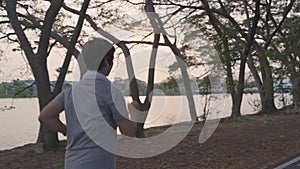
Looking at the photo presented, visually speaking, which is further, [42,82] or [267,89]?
[267,89]

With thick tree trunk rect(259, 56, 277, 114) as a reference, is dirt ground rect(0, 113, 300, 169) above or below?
below

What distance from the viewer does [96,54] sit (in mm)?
2566

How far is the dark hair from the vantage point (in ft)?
8.42

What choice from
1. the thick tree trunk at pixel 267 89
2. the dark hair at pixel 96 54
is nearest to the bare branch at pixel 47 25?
the dark hair at pixel 96 54

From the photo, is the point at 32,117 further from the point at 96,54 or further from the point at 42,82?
the point at 96,54

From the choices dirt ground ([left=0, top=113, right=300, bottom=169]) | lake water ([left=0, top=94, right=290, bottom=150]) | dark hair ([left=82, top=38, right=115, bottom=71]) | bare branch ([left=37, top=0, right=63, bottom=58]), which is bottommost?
dirt ground ([left=0, top=113, right=300, bottom=169])

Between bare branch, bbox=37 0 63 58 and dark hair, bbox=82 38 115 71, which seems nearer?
dark hair, bbox=82 38 115 71

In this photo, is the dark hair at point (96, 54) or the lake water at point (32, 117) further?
the lake water at point (32, 117)

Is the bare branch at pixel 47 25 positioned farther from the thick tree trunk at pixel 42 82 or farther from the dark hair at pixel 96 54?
the dark hair at pixel 96 54

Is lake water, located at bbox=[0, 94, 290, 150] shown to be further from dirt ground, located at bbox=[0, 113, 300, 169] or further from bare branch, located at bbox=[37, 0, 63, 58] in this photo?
bare branch, located at bbox=[37, 0, 63, 58]

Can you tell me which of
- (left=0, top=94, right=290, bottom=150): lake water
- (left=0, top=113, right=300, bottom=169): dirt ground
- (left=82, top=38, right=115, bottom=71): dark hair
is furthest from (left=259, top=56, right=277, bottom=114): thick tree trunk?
(left=82, top=38, right=115, bottom=71): dark hair

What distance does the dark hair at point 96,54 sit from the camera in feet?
8.42

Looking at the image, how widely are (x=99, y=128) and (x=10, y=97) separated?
10.6 meters

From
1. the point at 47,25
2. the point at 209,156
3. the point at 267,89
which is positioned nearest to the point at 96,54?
the point at 209,156
